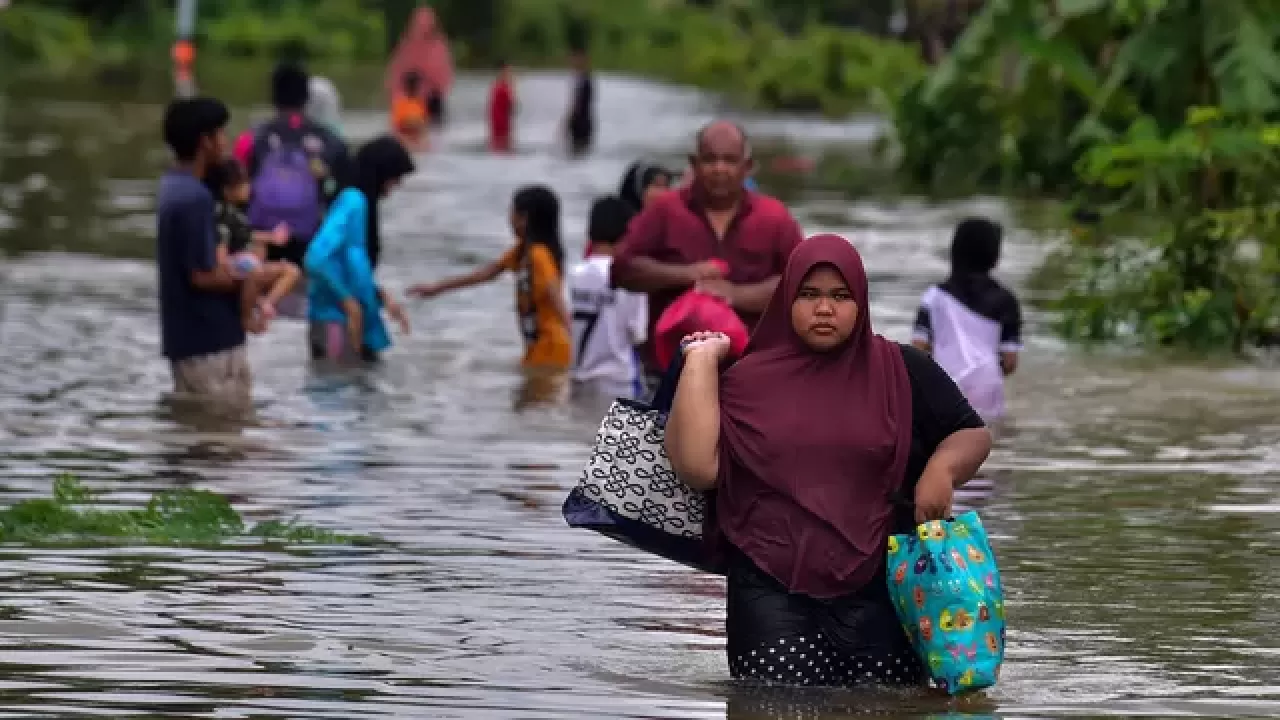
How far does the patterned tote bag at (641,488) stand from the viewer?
317 inches

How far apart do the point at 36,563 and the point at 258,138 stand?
24.3 ft

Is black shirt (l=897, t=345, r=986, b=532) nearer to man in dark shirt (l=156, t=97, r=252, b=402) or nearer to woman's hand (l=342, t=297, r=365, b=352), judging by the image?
man in dark shirt (l=156, t=97, r=252, b=402)

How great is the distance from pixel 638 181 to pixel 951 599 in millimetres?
8693

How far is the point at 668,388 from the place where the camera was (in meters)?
8.12

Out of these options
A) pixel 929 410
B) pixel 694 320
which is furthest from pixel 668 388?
pixel 694 320

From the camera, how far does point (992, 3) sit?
81.9ft

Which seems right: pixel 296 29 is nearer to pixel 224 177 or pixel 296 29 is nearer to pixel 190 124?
pixel 224 177

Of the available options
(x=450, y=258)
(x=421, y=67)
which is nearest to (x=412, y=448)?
(x=450, y=258)

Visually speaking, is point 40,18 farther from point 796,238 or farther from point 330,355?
point 796,238

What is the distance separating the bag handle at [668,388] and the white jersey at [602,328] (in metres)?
7.63

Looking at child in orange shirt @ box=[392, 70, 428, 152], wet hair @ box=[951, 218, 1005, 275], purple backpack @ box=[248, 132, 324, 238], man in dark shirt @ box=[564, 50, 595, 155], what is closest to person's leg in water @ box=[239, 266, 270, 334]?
purple backpack @ box=[248, 132, 324, 238]

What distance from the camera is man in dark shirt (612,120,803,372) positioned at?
1221cm

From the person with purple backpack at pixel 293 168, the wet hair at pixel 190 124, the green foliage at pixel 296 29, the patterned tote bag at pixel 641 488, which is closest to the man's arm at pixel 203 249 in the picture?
the wet hair at pixel 190 124

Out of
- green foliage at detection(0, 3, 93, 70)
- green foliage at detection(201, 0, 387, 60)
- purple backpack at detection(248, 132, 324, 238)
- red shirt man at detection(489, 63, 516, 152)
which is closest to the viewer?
purple backpack at detection(248, 132, 324, 238)
